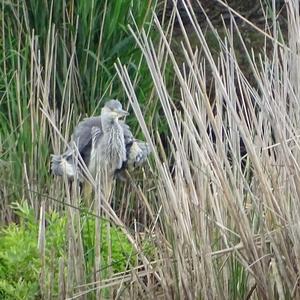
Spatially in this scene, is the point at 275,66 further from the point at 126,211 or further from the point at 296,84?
the point at 126,211

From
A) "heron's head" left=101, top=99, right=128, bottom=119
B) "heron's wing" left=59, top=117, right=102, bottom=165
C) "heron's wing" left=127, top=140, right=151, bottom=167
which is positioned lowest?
"heron's wing" left=127, top=140, right=151, bottom=167

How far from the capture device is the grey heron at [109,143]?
17.3 feet

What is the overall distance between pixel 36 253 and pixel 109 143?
1.38m

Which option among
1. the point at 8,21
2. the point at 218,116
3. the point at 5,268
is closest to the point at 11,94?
the point at 8,21

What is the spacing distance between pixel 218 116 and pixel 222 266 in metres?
0.48

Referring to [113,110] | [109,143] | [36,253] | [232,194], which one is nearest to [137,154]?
[109,143]

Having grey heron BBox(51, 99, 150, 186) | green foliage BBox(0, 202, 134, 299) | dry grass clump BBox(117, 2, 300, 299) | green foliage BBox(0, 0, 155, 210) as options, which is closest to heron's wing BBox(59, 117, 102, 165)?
grey heron BBox(51, 99, 150, 186)

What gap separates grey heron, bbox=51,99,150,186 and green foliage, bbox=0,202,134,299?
37.8 inches

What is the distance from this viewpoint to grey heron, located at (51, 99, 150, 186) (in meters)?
5.27

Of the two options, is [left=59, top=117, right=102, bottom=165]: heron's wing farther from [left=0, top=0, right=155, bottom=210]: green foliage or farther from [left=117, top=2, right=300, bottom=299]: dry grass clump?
[left=117, top=2, right=300, bottom=299]: dry grass clump

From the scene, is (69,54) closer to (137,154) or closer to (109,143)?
(109,143)

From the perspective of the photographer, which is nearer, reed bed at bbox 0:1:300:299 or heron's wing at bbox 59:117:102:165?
reed bed at bbox 0:1:300:299

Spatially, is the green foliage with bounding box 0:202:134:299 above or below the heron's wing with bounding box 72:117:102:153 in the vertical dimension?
below

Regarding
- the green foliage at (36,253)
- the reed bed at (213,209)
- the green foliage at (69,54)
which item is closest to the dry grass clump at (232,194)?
the reed bed at (213,209)
